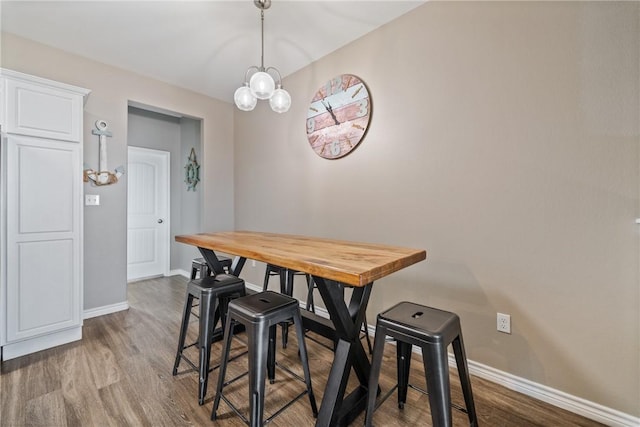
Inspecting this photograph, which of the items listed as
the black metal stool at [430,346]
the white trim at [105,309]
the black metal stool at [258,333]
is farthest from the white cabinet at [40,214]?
the black metal stool at [430,346]

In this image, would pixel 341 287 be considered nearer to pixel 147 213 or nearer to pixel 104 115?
pixel 104 115

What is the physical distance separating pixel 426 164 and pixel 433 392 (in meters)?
1.51

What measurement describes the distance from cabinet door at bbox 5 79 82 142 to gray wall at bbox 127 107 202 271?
1718 millimetres

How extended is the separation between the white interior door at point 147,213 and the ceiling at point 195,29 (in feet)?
5.03

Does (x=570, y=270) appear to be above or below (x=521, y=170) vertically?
below

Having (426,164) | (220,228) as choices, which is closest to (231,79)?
(220,228)

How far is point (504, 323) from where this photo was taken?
176 centimetres

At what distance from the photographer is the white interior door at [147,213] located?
13.5ft

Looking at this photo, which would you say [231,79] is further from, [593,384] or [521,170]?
[593,384]

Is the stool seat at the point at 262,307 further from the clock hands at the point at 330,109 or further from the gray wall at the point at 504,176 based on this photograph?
the clock hands at the point at 330,109

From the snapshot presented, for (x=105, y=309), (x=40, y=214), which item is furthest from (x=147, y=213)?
(x=40, y=214)

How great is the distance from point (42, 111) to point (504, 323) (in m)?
3.67

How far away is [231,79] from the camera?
10.9 feet

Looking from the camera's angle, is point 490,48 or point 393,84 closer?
point 490,48
